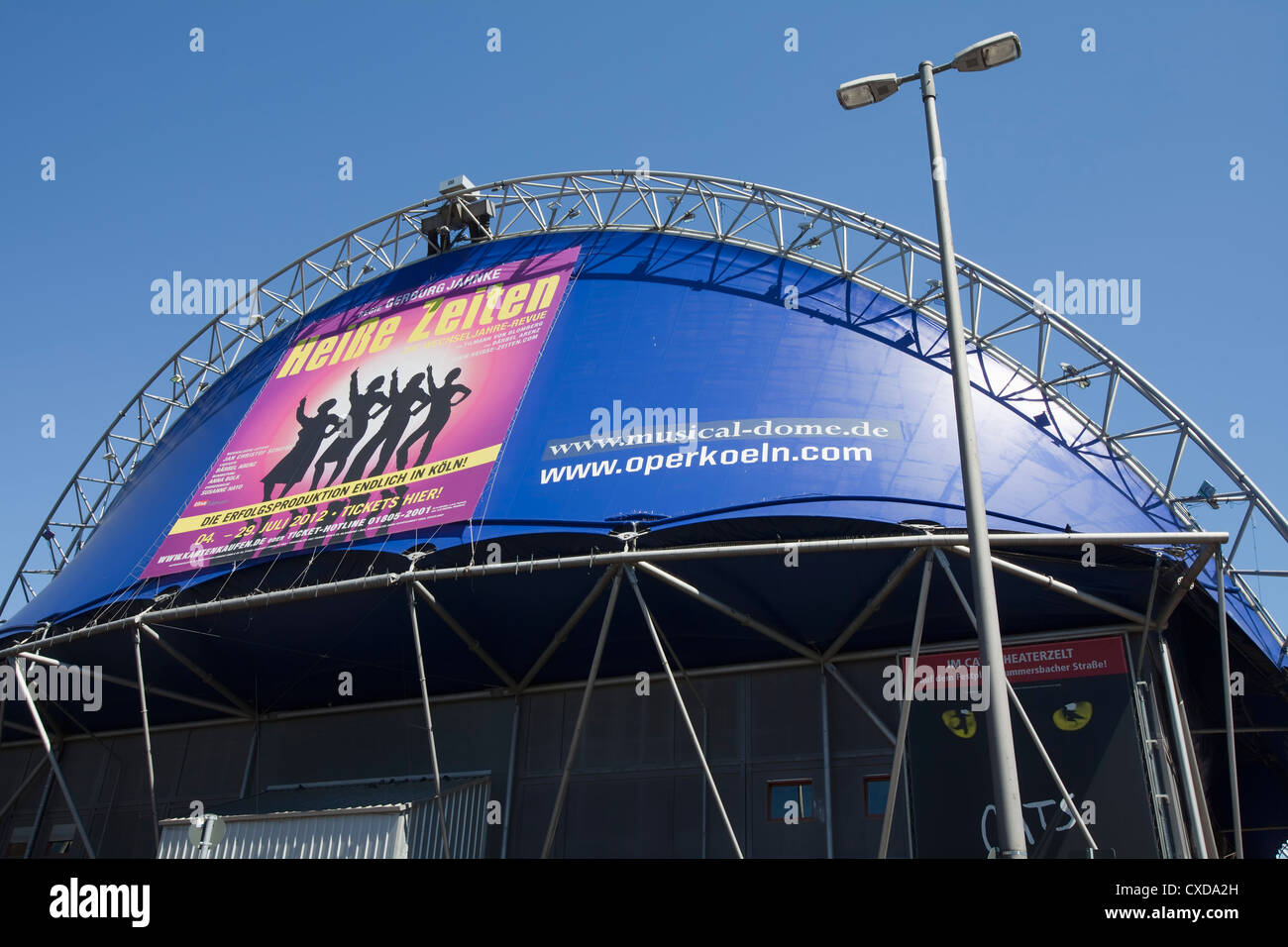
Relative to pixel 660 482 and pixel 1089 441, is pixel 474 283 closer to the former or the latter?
pixel 660 482

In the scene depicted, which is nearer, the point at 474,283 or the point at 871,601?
the point at 871,601

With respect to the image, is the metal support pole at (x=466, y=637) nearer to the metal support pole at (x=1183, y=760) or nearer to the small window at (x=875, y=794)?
the small window at (x=875, y=794)

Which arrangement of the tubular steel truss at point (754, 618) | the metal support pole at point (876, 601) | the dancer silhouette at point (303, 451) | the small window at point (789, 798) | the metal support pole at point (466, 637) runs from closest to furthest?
the tubular steel truss at point (754, 618) → the metal support pole at point (876, 601) → the metal support pole at point (466, 637) → the small window at point (789, 798) → the dancer silhouette at point (303, 451)

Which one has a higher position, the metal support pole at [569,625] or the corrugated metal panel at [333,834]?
the metal support pole at [569,625]

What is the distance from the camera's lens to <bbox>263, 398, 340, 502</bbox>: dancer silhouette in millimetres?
23203

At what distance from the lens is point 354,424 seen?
23.5 m

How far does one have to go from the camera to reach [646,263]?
79.3 ft

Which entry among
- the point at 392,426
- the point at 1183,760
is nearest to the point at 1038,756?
the point at 1183,760

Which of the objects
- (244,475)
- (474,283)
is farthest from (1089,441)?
(244,475)

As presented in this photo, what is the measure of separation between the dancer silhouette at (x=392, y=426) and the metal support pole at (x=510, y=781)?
5836 mm

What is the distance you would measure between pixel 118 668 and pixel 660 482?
14.0 meters

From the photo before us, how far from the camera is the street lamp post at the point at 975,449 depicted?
30.1ft

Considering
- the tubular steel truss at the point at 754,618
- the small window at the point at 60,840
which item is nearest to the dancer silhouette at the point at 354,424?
the tubular steel truss at the point at 754,618

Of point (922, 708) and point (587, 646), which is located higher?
point (587, 646)
